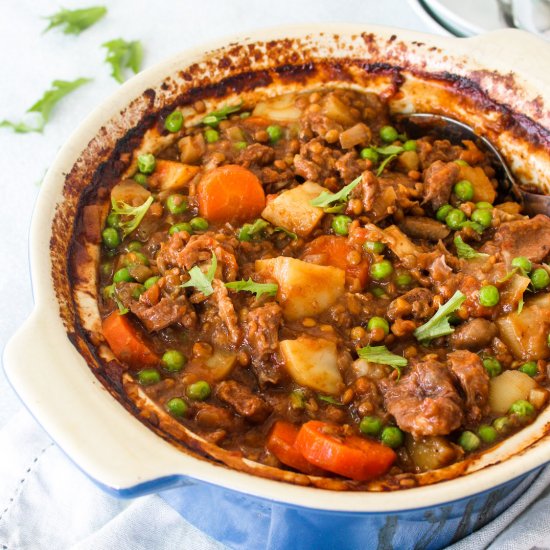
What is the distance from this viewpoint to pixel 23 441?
171 inches

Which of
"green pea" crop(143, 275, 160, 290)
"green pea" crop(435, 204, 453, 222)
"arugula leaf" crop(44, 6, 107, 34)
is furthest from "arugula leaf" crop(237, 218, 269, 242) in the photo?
"arugula leaf" crop(44, 6, 107, 34)

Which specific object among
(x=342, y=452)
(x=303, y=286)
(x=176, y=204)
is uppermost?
(x=176, y=204)

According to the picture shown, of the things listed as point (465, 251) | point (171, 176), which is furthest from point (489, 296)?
point (171, 176)

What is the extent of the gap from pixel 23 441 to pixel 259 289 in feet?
5.37

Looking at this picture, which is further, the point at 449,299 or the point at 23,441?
the point at 23,441

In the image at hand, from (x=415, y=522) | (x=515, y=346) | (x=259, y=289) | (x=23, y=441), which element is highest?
(x=259, y=289)

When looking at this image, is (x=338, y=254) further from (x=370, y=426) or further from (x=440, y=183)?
(x=370, y=426)

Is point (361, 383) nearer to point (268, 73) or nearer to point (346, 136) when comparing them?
point (346, 136)

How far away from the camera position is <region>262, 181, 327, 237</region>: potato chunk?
4164 mm

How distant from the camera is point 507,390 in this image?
3582mm

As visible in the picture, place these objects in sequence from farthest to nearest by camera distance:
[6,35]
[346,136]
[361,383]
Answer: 1. [6,35]
2. [346,136]
3. [361,383]

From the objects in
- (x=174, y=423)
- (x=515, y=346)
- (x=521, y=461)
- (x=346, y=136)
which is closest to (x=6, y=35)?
(x=346, y=136)

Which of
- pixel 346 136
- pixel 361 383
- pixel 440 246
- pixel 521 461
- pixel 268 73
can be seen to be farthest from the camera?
pixel 268 73

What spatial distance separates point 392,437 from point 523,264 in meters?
1.10
